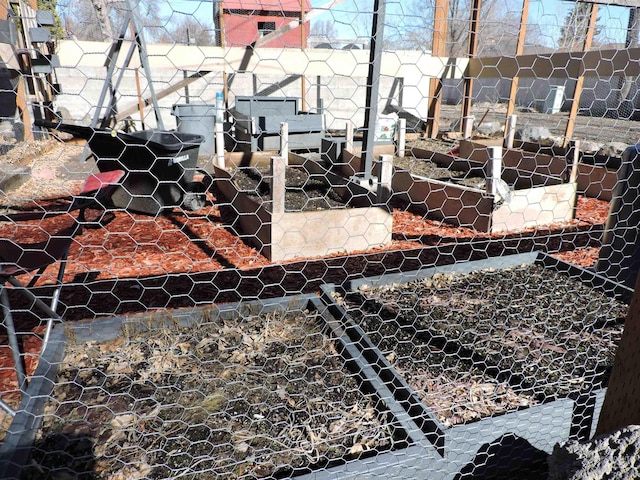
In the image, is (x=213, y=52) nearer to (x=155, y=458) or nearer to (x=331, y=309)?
(x=331, y=309)

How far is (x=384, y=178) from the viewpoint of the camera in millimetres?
3605

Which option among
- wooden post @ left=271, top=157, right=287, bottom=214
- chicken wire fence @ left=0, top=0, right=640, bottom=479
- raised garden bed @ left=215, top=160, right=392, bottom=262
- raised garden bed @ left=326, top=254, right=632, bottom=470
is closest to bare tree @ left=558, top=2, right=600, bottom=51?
chicken wire fence @ left=0, top=0, right=640, bottom=479

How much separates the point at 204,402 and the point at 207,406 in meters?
0.02

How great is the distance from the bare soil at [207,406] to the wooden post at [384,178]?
1.91 m

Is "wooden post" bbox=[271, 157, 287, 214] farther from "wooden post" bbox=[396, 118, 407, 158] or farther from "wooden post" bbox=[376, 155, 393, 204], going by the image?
"wooden post" bbox=[396, 118, 407, 158]

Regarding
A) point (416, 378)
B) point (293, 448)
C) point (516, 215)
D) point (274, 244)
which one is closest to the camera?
point (293, 448)

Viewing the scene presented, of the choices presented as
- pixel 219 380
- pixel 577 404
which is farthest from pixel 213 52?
pixel 577 404

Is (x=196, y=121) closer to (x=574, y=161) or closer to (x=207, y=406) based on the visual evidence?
(x=574, y=161)

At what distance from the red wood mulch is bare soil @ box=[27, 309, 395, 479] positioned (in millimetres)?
648

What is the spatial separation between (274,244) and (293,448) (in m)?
2.12

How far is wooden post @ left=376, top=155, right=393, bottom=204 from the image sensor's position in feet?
11.6

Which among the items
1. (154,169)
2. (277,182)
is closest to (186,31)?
(277,182)

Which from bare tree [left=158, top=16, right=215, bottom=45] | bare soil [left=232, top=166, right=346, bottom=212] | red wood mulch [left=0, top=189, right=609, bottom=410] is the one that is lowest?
red wood mulch [left=0, top=189, right=609, bottom=410]

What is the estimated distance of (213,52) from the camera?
6.55 m
